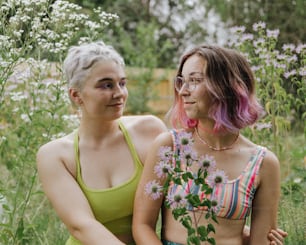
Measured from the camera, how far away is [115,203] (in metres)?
2.37

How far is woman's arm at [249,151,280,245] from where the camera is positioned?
2.18m

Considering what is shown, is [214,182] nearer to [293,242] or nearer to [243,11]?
[293,242]

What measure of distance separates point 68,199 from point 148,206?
30 centimetres

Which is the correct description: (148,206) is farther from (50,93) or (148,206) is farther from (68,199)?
(50,93)

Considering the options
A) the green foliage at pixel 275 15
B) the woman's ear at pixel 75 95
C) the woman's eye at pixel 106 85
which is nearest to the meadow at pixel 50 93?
the woman's ear at pixel 75 95

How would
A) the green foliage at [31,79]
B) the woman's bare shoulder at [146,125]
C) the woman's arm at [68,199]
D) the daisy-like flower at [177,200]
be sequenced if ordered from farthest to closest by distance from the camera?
the green foliage at [31,79] < the woman's bare shoulder at [146,125] < the woman's arm at [68,199] < the daisy-like flower at [177,200]

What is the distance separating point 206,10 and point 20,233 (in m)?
8.15

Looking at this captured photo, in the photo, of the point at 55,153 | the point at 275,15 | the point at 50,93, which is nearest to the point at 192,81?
the point at 55,153

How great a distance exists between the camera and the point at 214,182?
6.12 feet

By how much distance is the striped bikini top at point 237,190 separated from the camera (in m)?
2.12

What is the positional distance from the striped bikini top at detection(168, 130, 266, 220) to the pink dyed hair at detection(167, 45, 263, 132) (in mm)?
138

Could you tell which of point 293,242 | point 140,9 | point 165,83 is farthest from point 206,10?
point 293,242

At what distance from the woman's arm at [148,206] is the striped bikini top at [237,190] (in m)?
0.07

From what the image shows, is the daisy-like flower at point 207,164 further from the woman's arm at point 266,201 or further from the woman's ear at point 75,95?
the woman's ear at point 75,95
